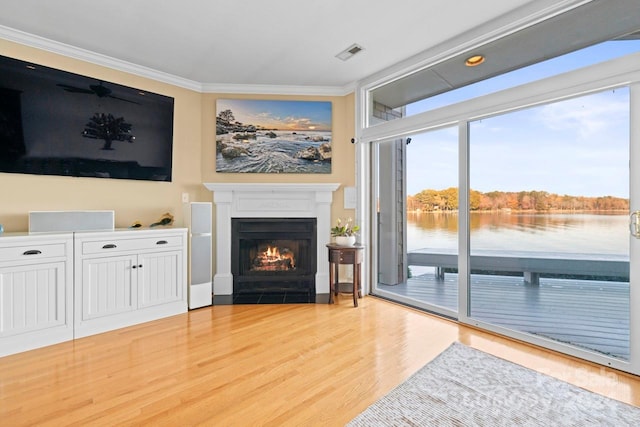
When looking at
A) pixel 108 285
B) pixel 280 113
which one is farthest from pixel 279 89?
pixel 108 285

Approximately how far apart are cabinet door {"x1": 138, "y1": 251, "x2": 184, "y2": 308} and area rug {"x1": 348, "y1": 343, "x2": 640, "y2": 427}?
96.6 inches

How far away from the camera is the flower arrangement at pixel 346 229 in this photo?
12.6 ft

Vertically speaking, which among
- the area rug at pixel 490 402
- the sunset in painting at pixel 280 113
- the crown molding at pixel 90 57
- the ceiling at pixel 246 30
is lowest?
the area rug at pixel 490 402

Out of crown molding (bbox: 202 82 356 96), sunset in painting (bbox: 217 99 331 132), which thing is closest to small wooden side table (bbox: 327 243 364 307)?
sunset in painting (bbox: 217 99 331 132)

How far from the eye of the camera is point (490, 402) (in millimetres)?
1839

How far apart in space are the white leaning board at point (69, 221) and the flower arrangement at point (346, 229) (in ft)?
7.91

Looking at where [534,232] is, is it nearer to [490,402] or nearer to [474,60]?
[490,402]

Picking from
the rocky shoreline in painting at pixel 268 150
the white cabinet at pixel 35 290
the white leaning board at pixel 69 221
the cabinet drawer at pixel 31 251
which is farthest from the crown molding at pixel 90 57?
the cabinet drawer at pixel 31 251

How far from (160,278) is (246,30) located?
8.52ft

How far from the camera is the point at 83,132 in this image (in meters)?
3.22

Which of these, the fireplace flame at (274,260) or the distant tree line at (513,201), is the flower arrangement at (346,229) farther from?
the fireplace flame at (274,260)

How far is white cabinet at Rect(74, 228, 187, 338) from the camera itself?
2818 millimetres

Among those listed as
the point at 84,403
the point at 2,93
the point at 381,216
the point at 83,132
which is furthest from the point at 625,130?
the point at 2,93

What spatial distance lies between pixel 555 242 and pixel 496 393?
144 cm
